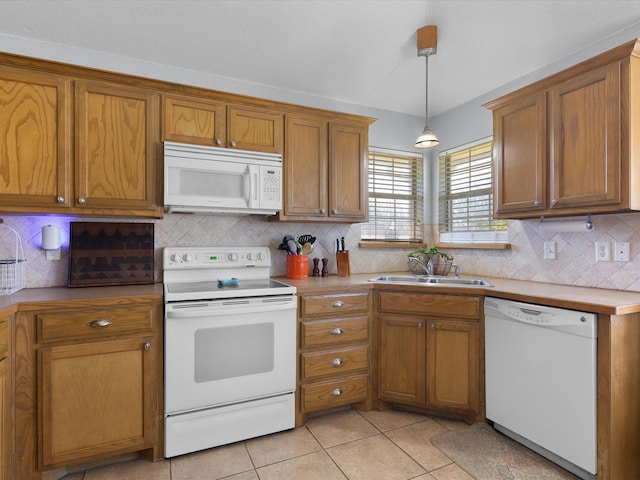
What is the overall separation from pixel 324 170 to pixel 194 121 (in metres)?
0.99

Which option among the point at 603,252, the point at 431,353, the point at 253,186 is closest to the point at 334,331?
the point at 431,353

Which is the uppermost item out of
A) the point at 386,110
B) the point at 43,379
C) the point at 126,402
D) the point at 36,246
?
the point at 386,110

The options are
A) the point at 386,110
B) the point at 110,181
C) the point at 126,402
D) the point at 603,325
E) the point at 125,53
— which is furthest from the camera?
the point at 386,110

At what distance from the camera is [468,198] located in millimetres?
3262

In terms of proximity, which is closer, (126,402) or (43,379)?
(43,379)

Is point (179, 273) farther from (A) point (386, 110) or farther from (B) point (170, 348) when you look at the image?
(A) point (386, 110)

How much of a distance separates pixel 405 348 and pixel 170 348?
1.53 meters

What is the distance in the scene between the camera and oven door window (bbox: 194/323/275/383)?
204 cm

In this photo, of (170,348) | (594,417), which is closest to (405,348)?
(594,417)

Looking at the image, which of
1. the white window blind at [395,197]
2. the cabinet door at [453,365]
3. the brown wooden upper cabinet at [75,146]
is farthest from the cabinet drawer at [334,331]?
the brown wooden upper cabinet at [75,146]

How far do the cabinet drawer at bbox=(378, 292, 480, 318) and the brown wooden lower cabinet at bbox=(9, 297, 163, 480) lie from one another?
1.49 m

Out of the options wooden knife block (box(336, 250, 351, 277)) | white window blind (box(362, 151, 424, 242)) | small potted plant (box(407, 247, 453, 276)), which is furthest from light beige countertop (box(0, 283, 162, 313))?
small potted plant (box(407, 247, 453, 276))

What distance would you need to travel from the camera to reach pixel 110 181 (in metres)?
2.14

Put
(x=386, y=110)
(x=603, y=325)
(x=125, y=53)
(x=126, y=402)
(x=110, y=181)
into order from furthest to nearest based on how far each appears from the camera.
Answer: (x=386, y=110) < (x=125, y=53) < (x=110, y=181) < (x=126, y=402) < (x=603, y=325)
